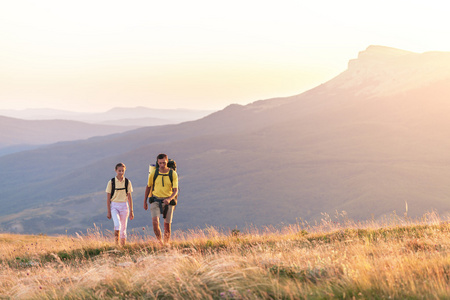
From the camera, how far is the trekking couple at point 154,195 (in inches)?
383

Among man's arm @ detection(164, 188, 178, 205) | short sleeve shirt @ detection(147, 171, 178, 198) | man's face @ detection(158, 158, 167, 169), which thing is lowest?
man's arm @ detection(164, 188, 178, 205)

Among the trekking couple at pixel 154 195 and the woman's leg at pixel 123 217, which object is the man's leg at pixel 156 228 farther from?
the woman's leg at pixel 123 217

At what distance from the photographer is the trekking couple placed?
31.9ft

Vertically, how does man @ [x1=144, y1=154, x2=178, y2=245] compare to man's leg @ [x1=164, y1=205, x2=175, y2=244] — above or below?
above

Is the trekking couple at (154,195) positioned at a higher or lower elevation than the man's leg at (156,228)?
higher

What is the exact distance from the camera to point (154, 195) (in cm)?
983

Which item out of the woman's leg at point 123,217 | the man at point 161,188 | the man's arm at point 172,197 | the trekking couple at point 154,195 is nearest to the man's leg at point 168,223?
the trekking couple at point 154,195

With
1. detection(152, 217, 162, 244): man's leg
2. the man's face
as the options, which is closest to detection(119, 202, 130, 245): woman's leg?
detection(152, 217, 162, 244): man's leg

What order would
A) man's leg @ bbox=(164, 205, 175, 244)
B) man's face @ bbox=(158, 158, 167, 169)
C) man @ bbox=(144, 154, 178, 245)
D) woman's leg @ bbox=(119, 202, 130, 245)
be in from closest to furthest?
man's face @ bbox=(158, 158, 167, 169)
man @ bbox=(144, 154, 178, 245)
man's leg @ bbox=(164, 205, 175, 244)
woman's leg @ bbox=(119, 202, 130, 245)

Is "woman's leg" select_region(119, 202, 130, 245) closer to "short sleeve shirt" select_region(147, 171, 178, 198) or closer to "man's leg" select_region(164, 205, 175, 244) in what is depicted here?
"man's leg" select_region(164, 205, 175, 244)

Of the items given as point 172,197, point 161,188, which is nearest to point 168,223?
point 172,197

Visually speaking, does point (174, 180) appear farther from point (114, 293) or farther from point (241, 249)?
point (114, 293)

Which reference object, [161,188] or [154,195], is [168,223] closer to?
[154,195]

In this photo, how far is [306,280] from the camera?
197 inches
